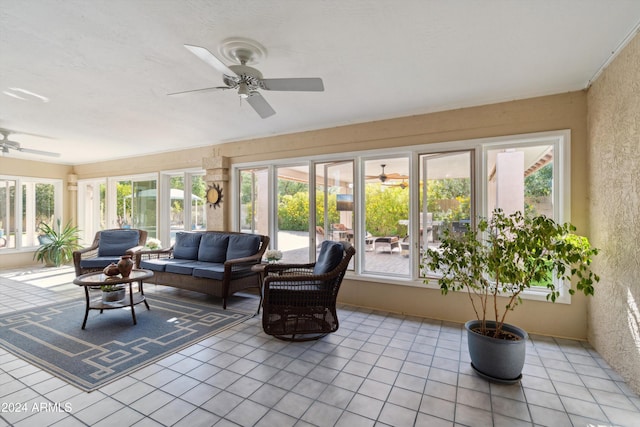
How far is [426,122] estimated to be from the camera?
3.74m

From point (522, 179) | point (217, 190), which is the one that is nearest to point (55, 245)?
point (217, 190)

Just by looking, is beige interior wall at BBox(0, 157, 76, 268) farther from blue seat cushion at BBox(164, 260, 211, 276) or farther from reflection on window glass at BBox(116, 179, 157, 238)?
blue seat cushion at BBox(164, 260, 211, 276)

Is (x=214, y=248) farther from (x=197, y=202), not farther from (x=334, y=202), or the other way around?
(x=334, y=202)

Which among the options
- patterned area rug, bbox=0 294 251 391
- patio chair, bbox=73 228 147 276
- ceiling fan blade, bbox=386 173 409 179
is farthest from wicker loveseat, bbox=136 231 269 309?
ceiling fan blade, bbox=386 173 409 179

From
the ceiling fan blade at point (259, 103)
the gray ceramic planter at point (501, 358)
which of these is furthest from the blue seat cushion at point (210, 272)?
the gray ceramic planter at point (501, 358)

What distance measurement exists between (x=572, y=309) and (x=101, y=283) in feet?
16.4

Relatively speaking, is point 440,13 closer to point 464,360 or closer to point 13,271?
point 464,360

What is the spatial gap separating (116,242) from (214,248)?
209cm

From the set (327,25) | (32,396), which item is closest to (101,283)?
(32,396)

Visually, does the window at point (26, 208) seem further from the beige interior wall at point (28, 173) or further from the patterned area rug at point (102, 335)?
the patterned area rug at point (102, 335)

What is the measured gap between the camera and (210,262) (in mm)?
4711

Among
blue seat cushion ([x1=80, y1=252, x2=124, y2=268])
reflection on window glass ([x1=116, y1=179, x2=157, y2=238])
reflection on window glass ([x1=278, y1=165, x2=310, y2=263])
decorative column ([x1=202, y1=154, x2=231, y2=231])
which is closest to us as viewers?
reflection on window glass ([x1=278, y1=165, x2=310, y2=263])

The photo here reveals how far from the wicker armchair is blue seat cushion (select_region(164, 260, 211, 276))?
5.86 feet

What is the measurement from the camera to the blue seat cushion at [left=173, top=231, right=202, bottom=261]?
16.3 ft
